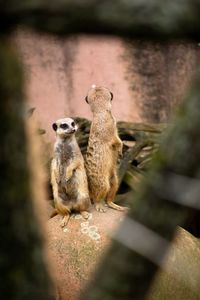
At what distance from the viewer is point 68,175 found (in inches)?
261

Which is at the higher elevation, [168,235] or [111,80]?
[168,235]

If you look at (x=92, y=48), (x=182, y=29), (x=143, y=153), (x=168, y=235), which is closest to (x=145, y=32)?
(x=182, y=29)

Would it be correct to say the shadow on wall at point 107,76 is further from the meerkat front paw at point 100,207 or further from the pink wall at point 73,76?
the meerkat front paw at point 100,207

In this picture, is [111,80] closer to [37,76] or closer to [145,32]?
[37,76]

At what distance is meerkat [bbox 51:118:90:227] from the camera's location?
6.62 metres

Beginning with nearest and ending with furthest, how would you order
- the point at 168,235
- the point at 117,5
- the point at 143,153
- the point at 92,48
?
the point at 117,5 → the point at 168,235 → the point at 143,153 → the point at 92,48

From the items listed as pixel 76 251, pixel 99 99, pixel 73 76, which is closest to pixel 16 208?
pixel 76 251

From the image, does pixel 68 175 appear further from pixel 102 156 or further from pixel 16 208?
pixel 16 208

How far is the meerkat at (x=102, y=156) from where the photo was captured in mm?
6820

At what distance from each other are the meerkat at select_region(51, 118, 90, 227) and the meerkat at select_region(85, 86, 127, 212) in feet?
0.35

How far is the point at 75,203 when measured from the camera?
662 cm

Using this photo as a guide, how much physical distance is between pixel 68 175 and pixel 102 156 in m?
0.35

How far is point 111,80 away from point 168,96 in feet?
2.12

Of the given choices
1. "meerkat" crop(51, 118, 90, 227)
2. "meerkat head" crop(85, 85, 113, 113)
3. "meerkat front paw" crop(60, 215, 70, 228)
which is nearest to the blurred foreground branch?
"meerkat front paw" crop(60, 215, 70, 228)
